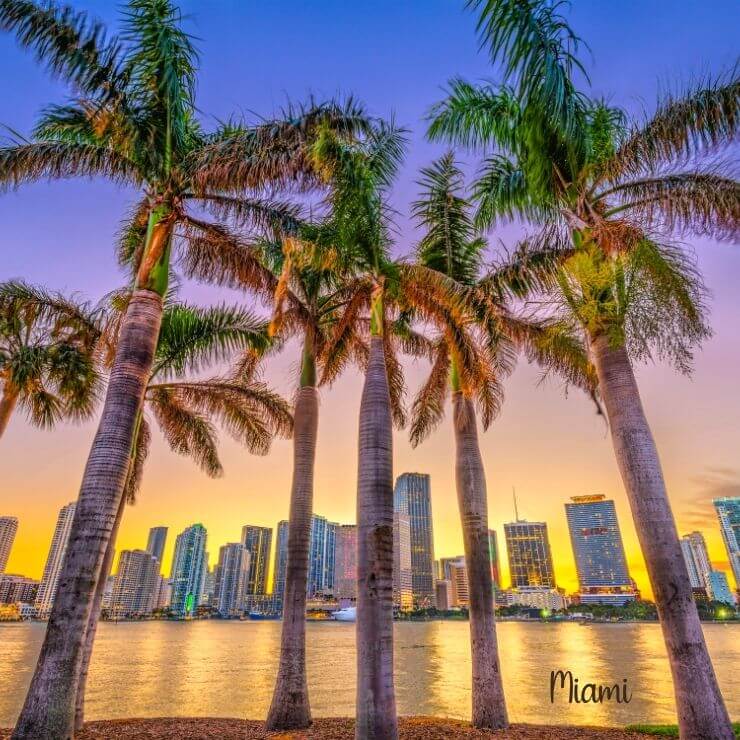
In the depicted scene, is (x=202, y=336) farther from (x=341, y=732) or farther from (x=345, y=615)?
(x=345, y=615)

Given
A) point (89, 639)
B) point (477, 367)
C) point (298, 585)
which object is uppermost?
point (477, 367)

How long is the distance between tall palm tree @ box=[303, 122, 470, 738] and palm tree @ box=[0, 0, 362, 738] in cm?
110

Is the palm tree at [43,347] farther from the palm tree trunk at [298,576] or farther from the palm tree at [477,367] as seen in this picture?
the palm tree at [477,367]

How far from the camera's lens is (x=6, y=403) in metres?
12.4

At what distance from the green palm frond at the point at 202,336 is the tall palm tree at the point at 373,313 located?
2080mm

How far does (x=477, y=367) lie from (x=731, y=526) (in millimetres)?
210365

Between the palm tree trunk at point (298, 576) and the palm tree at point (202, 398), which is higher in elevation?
the palm tree at point (202, 398)

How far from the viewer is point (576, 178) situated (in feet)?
26.1

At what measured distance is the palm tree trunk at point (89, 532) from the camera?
5.64m

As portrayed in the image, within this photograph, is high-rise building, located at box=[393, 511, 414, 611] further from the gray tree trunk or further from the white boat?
the gray tree trunk

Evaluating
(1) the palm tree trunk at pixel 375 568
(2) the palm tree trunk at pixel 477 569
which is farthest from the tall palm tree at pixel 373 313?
(2) the palm tree trunk at pixel 477 569

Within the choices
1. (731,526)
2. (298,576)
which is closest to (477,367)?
(298,576)

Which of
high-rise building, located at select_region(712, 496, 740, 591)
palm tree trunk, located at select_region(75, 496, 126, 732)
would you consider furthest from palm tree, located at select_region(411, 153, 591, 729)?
high-rise building, located at select_region(712, 496, 740, 591)

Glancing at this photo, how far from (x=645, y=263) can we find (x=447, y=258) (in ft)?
17.7
